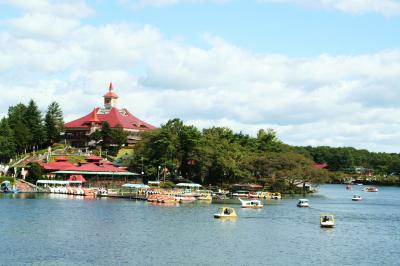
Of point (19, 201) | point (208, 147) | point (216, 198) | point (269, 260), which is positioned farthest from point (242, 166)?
point (269, 260)

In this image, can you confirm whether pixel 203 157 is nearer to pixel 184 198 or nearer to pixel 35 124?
pixel 184 198

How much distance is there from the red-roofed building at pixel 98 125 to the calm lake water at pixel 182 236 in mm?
63473

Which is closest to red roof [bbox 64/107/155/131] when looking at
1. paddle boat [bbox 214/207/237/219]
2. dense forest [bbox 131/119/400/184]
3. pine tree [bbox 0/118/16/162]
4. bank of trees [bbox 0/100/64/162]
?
bank of trees [bbox 0/100/64/162]

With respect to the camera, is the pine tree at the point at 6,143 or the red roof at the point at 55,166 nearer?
the red roof at the point at 55,166

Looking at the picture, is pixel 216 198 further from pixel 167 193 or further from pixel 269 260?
pixel 269 260

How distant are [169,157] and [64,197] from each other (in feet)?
78.6

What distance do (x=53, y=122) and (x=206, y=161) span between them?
145 ft

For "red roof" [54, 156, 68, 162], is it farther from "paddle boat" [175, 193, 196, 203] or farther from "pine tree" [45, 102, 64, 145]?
"paddle boat" [175, 193, 196, 203]

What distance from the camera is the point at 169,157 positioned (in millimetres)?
114750

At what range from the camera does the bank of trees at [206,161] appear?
376 feet

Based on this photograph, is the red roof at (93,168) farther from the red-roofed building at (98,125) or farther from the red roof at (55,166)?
the red-roofed building at (98,125)

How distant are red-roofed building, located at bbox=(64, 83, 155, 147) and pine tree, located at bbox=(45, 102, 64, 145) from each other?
4314mm

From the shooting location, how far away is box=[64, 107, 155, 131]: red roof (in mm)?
149000

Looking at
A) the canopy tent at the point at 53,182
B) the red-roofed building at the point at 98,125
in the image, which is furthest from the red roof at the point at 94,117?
the canopy tent at the point at 53,182
